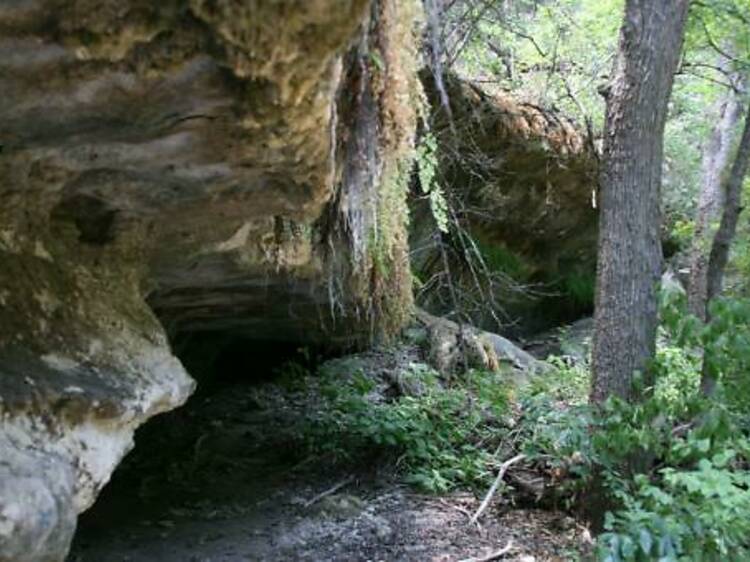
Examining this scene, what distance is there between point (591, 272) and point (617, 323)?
839 cm

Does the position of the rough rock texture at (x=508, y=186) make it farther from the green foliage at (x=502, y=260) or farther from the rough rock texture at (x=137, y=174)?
the rough rock texture at (x=137, y=174)

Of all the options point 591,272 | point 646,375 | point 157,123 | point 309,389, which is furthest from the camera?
point 591,272

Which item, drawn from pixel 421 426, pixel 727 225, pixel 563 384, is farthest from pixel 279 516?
pixel 727 225

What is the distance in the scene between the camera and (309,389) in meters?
8.38

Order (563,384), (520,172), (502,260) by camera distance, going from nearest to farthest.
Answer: (563,384), (520,172), (502,260)

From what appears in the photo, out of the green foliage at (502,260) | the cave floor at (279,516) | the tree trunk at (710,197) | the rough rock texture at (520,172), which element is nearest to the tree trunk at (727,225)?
the rough rock texture at (520,172)

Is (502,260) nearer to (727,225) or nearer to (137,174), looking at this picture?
(727,225)

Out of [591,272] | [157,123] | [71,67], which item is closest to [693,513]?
[157,123]

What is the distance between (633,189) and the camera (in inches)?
217

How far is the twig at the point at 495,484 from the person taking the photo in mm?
5720

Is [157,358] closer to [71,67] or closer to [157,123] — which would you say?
[157,123]

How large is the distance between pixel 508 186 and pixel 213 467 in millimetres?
5035

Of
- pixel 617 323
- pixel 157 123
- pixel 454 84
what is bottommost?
pixel 617 323

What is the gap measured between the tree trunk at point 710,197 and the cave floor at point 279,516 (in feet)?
17.3
